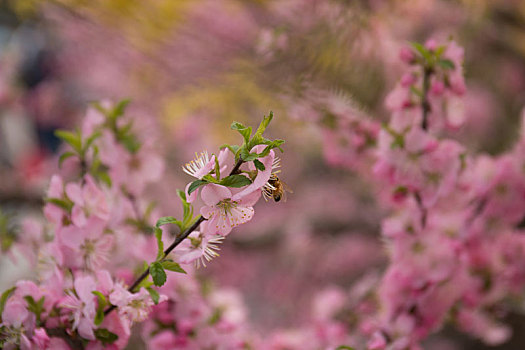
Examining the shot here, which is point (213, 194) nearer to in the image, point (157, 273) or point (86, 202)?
point (157, 273)

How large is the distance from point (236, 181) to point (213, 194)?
19mm

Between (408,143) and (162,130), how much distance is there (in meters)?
0.90

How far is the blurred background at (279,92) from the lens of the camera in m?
0.77

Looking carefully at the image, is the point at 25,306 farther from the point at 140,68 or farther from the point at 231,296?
the point at 140,68

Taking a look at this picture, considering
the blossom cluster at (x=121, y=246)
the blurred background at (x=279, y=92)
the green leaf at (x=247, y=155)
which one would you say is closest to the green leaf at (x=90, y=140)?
the blossom cluster at (x=121, y=246)

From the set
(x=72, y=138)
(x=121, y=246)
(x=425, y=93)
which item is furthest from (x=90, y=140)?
(x=425, y=93)

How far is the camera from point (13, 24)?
130cm

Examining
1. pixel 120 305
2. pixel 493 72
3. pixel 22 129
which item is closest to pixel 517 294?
pixel 120 305

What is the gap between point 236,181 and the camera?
1.03ft

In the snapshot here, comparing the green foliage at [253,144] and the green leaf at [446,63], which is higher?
the green leaf at [446,63]

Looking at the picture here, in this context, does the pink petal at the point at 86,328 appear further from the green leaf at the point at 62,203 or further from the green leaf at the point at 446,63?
the green leaf at the point at 446,63

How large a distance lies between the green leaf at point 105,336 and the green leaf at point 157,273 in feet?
0.28

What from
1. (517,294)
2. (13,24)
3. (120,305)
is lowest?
(120,305)

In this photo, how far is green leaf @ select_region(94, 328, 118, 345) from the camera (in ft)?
1.23
